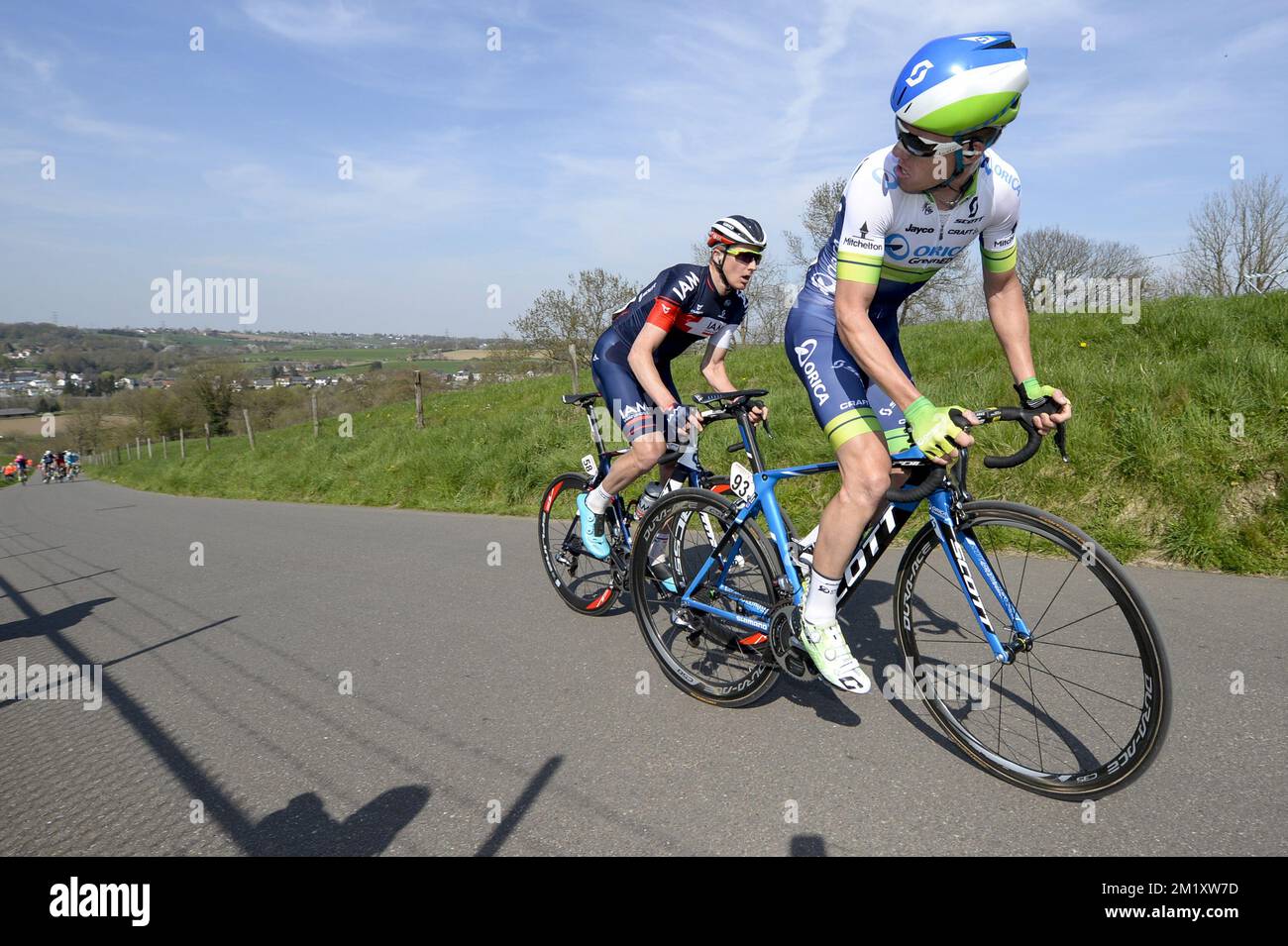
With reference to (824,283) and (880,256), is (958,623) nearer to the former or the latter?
(824,283)

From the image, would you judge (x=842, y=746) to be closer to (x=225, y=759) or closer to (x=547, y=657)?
(x=547, y=657)

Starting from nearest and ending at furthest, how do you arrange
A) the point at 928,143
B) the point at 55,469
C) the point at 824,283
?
the point at 928,143
the point at 824,283
the point at 55,469

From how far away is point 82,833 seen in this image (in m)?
2.41

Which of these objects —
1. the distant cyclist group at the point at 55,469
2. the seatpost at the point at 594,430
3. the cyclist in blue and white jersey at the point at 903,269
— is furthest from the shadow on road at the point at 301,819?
the distant cyclist group at the point at 55,469

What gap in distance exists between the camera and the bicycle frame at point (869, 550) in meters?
2.48

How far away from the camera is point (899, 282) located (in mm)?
2885

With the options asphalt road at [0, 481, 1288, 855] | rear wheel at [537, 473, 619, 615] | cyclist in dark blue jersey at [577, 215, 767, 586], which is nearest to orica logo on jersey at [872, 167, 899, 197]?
cyclist in dark blue jersey at [577, 215, 767, 586]

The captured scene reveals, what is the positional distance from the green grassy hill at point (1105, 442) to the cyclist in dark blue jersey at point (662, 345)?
270 cm

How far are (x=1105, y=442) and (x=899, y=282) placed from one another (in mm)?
A: 3736

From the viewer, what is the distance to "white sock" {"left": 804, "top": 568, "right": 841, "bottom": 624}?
107 inches

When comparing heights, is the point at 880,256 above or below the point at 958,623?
above

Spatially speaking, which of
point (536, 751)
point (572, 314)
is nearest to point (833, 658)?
point (536, 751)

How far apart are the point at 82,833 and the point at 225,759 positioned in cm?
53
